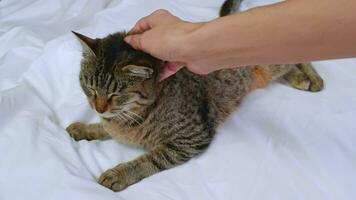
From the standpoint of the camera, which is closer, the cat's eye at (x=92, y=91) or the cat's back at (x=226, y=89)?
the cat's eye at (x=92, y=91)

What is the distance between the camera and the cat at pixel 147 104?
1062mm

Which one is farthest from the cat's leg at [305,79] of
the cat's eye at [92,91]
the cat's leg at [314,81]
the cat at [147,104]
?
the cat's eye at [92,91]

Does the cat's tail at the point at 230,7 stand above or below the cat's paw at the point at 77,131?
above

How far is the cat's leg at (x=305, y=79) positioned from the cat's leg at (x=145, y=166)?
1.43 ft

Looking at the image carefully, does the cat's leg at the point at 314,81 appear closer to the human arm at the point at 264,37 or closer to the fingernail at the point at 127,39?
the human arm at the point at 264,37

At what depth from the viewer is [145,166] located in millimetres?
1114

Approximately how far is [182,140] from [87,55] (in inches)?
12.7

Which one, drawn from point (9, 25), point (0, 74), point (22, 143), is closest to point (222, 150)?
point (22, 143)

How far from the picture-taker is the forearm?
781mm

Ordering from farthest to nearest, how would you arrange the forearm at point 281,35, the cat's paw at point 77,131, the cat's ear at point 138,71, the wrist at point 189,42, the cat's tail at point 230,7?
the cat's tail at point 230,7 → the cat's paw at point 77,131 → the cat's ear at point 138,71 → the wrist at point 189,42 → the forearm at point 281,35

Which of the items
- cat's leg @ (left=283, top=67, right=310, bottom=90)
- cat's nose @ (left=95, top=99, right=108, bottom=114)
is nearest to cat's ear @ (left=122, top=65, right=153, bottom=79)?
cat's nose @ (left=95, top=99, right=108, bottom=114)

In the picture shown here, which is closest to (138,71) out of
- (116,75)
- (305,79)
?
(116,75)

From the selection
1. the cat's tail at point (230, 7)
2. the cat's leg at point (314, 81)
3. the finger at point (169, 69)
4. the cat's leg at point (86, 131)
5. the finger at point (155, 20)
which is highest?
the finger at point (155, 20)

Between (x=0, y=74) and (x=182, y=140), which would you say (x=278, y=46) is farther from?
(x=0, y=74)
